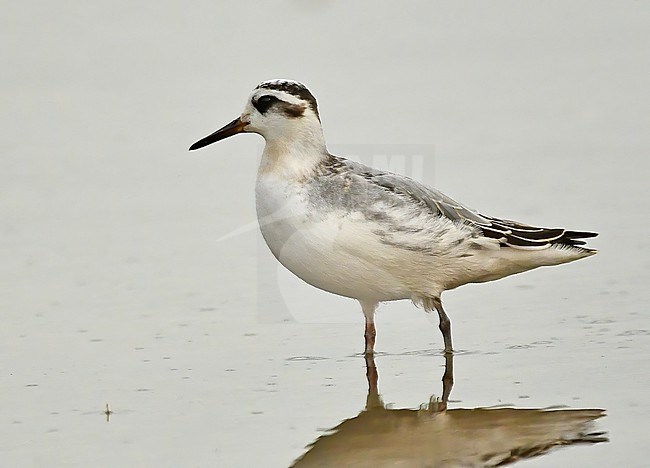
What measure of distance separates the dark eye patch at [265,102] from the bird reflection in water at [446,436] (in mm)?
2533

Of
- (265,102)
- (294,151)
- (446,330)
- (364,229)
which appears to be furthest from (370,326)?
(265,102)

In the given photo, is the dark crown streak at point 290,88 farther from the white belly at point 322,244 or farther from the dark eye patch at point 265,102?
the white belly at point 322,244

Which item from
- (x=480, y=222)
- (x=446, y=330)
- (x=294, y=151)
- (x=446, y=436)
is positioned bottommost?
(x=446, y=436)

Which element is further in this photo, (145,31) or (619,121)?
(145,31)

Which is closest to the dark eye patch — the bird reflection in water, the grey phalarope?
the grey phalarope

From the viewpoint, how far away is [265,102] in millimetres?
10289

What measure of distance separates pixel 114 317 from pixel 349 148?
4.21 metres

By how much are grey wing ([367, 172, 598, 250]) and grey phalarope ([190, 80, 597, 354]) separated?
0.01 metres

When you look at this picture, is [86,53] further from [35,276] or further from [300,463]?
[300,463]

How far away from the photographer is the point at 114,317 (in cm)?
1111

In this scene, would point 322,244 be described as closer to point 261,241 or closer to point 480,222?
point 480,222

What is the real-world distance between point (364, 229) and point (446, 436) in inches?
75.0

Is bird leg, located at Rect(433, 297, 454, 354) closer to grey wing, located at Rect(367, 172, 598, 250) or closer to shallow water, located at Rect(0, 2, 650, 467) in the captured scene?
shallow water, located at Rect(0, 2, 650, 467)

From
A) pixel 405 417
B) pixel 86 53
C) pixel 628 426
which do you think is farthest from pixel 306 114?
pixel 86 53
